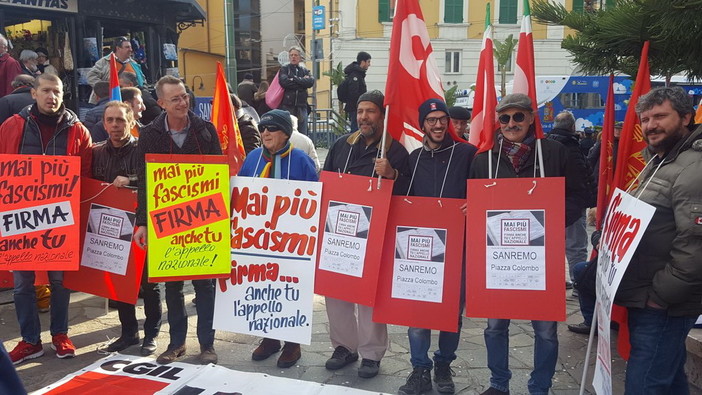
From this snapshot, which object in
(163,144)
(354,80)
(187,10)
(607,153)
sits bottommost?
(607,153)

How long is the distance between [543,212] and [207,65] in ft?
115

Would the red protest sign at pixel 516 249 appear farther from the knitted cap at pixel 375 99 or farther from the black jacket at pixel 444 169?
the knitted cap at pixel 375 99

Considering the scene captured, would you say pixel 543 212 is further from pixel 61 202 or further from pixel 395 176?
pixel 61 202

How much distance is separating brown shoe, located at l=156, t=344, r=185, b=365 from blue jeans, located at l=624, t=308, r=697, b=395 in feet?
10.4

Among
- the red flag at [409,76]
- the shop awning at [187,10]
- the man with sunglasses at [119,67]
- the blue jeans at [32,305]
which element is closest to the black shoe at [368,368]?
the red flag at [409,76]

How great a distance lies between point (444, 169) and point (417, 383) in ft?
4.81

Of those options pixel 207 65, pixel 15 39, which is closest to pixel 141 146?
pixel 15 39

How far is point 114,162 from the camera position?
478cm

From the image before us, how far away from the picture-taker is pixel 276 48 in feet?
163

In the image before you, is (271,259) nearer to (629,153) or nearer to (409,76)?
(409,76)

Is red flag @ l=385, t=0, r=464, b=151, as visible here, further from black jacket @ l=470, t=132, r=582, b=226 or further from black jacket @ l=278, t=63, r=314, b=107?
black jacket @ l=278, t=63, r=314, b=107

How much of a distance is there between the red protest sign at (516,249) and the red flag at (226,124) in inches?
107

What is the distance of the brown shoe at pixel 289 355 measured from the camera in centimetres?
453

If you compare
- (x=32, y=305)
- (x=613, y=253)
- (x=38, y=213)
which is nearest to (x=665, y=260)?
(x=613, y=253)
